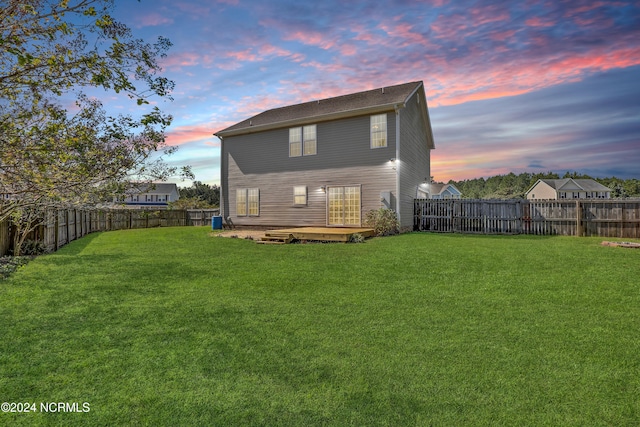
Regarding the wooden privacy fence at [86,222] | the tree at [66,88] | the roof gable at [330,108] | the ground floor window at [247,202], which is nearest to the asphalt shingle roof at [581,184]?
the roof gable at [330,108]

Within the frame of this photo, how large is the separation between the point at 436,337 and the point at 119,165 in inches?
195

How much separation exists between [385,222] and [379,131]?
4139 mm

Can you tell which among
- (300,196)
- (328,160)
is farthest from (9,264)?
(328,160)

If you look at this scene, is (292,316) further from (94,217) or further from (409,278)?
(94,217)

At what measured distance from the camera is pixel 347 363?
2.98m

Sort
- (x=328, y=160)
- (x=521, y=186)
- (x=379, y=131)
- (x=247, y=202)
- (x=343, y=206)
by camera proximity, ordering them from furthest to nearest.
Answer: (x=521, y=186) → (x=247, y=202) → (x=328, y=160) → (x=343, y=206) → (x=379, y=131)

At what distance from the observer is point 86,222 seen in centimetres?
1702

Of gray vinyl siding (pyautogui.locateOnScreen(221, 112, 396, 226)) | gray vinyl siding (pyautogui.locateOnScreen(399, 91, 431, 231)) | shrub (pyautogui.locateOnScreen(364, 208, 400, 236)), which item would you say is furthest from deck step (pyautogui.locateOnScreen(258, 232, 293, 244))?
gray vinyl siding (pyautogui.locateOnScreen(399, 91, 431, 231))

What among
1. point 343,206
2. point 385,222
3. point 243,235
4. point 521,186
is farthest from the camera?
point 521,186

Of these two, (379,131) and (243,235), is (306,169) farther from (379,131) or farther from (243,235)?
(243,235)

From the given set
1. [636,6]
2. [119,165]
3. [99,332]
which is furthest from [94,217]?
[636,6]

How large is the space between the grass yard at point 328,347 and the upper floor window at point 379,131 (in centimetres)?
883

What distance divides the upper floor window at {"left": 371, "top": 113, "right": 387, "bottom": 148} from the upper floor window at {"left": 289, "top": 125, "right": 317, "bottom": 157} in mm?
2978

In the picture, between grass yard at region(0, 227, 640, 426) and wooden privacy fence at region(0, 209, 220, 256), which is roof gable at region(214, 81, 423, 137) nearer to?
wooden privacy fence at region(0, 209, 220, 256)
